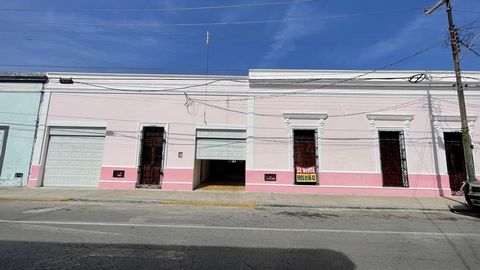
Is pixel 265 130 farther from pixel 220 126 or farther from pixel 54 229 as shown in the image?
pixel 54 229

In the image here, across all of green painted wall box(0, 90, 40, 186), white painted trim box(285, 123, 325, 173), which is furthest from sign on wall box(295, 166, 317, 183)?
green painted wall box(0, 90, 40, 186)

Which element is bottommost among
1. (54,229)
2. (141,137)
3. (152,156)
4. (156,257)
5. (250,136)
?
(156,257)

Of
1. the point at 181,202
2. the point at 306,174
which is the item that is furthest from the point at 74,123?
the point at 306,174

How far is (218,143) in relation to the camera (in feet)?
53.4

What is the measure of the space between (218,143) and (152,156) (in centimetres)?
354

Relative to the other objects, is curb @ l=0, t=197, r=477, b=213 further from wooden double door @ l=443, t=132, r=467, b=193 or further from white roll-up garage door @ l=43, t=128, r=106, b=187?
wooden double door @ l=443, t=132, r=467, b=193

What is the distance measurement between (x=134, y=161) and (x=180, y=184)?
2.70m

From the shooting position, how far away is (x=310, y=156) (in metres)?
15.9

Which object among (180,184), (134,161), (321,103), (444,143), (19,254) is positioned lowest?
(19,254)

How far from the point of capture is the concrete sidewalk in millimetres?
11710

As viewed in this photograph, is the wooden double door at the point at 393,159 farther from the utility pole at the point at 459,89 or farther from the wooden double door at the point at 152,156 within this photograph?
the wooden double door at the point at 152,156

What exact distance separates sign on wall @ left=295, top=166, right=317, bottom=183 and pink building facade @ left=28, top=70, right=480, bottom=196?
0.05 meters

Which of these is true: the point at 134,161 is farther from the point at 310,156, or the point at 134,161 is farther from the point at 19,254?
the point at 19,254

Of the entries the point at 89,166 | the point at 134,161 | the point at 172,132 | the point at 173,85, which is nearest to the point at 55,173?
the point at 89,166
